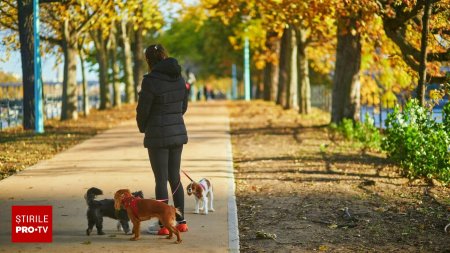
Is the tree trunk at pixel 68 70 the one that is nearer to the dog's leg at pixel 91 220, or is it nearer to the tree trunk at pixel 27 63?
the tree trunk at pixel 27 63

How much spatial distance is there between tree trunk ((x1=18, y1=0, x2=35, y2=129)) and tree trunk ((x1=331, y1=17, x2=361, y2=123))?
7.82 meters

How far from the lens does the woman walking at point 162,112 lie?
28.4 ft

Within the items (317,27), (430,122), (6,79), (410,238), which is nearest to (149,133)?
(410,238)

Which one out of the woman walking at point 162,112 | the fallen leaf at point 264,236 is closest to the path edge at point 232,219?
the fallen leaf at point 264,236

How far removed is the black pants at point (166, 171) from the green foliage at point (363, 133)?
989 cm

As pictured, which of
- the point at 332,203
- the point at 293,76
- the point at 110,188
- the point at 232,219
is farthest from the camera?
the point at 293,76

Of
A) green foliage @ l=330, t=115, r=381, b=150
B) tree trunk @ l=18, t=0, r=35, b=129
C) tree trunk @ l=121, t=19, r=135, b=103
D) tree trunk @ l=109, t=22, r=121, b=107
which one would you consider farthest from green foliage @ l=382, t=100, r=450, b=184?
tree trunk @ l=121, t=19, r=135, b=103

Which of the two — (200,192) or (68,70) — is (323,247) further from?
(68,70)

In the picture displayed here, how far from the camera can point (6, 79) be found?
A: 85.0 ft

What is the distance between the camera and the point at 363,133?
20344 millimetres

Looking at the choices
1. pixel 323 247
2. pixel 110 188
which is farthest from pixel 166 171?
pixel 110 188

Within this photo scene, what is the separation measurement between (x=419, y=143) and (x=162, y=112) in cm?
572

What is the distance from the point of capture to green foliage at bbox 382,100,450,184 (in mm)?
12883

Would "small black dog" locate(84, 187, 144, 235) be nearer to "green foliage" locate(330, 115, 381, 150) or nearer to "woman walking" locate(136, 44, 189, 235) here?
"woman walking" locate(136, 44, 189, 235)
